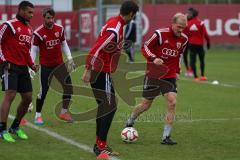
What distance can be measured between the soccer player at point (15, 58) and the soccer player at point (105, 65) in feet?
5.32

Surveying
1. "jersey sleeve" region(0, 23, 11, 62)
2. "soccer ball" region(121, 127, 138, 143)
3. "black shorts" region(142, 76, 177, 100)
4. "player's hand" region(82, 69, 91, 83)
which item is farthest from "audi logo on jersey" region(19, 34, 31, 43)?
"soccer ball" region(121, 127, 138, 143)

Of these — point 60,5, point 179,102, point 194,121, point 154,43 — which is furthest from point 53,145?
point 60,5

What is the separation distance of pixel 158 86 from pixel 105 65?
1.68 m

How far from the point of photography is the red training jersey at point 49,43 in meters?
12.2

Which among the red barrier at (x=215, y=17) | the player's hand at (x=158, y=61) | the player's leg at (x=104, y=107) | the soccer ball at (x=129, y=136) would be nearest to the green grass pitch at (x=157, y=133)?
the soccer ball at (x=129, y=136)

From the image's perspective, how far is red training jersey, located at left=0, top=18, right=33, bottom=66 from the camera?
10.3 m

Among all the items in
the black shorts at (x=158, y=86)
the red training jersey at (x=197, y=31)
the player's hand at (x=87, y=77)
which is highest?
the player's hand at (x=87, y=77)

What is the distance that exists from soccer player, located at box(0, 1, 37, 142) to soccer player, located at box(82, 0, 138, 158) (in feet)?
5.32

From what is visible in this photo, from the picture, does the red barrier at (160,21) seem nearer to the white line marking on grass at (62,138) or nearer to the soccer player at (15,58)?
the white line marking on grass at (62,138)

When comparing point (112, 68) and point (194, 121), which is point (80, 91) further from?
point (112, 68)

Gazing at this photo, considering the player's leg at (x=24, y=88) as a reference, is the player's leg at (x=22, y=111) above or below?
below

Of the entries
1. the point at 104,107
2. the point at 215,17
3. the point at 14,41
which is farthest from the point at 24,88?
the point at 215,17

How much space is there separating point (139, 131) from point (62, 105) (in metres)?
2.13

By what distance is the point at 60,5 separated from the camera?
3981 cm
